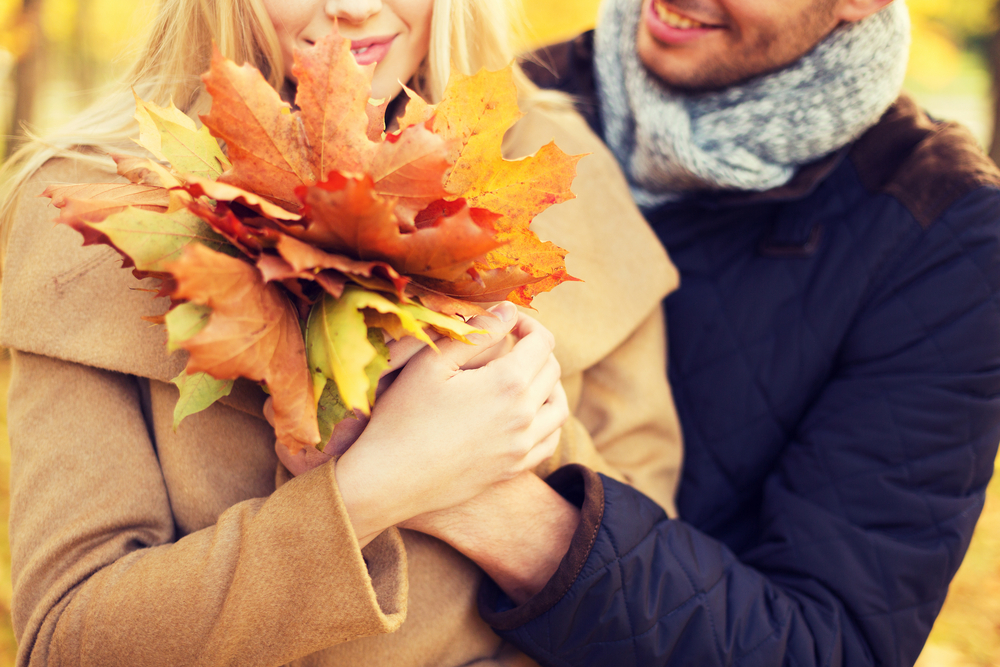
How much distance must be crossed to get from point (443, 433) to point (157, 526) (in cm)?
54

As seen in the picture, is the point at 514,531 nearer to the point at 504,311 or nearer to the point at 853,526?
the point at 504,311

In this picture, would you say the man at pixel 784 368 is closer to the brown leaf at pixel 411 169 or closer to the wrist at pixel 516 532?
the wrist at pixel 516 532

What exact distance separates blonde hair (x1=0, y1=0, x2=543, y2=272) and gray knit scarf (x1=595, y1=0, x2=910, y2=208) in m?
0.53

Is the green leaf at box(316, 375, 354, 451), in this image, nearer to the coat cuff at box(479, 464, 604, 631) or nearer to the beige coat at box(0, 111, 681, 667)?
the beige coat at box(0, 111, 681, 667)

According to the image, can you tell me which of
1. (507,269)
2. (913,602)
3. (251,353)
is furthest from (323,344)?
(913,602)

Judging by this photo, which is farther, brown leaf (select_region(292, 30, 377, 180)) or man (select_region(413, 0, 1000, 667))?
man (select_region(413, 0, 1000, 667))

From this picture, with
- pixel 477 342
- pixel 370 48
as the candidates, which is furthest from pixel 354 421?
pixel 370 48

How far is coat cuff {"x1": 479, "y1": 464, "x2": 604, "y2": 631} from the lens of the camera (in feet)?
3.78

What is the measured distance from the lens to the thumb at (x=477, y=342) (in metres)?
1.00

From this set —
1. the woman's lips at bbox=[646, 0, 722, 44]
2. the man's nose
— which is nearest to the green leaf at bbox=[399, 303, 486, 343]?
the man's nose

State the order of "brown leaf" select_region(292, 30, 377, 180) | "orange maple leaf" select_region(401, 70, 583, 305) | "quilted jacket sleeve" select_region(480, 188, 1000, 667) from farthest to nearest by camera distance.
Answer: "quilted jacket sleeve" select_region(480, 188, 1000, 667) → "orange maple leaf" select_region(401, 70, 583, 305) → "brown leaf" select_region(292, 30, 377, 180)

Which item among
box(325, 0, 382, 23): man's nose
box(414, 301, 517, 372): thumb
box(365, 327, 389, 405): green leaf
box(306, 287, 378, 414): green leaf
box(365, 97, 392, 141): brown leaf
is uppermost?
box(325, 0, 382, 23): man's nose

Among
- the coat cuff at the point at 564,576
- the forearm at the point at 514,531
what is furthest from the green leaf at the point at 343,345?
the coat cuff at the point at 564,576

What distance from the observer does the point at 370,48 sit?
3.86 feet
